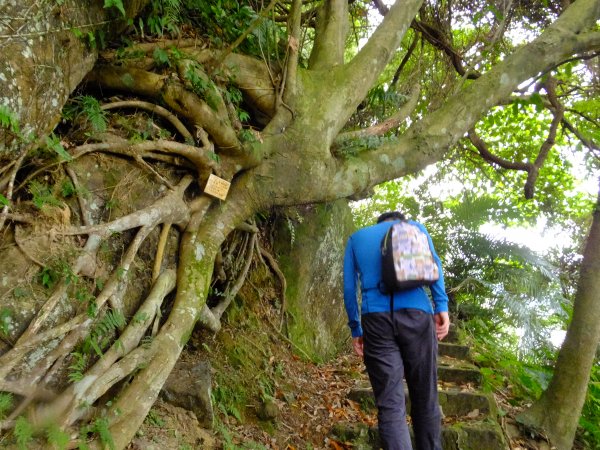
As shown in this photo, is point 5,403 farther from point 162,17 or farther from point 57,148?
point 162,17

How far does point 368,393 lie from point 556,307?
3.51 meters

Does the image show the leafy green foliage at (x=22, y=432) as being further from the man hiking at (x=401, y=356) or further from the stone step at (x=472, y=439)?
the stone step at (x=472, y=439)

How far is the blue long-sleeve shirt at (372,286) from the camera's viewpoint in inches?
122

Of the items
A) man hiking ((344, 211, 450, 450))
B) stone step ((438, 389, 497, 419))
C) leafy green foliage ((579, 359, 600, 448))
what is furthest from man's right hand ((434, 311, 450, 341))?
leafy green foliage ((579, 359, 600, 448))

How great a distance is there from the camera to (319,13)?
5.57 metres

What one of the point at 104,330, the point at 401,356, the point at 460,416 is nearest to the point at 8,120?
the point at 104,330

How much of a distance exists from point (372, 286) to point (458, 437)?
1527mm

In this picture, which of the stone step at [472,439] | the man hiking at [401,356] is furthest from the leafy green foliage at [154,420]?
the stone step at [472,439]

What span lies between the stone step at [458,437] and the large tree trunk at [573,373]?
64 centimetres

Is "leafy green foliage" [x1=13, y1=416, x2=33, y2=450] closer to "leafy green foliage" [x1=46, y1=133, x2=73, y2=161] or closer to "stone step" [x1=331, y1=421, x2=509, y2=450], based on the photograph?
"leafy green foliage" [x1=46, y1=133, x2=73, y2=161]

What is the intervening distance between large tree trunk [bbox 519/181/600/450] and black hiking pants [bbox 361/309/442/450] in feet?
5.76

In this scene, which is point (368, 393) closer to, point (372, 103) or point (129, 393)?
point (129, 393)

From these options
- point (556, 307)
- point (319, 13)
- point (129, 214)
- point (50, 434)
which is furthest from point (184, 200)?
point (556, 307)

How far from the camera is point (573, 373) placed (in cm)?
420
